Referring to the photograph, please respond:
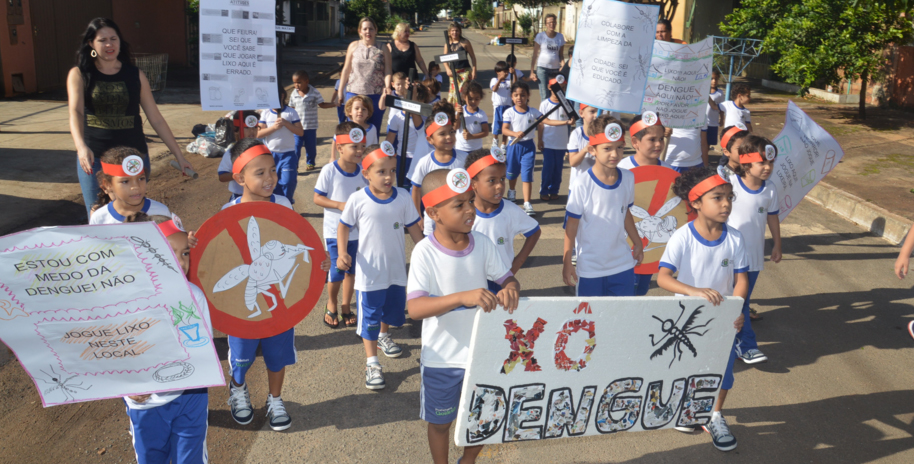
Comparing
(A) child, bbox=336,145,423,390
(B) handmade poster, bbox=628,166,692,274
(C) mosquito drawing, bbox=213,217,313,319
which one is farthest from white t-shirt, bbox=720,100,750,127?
(C) mosquito drawing, bbox=213,217,313,319

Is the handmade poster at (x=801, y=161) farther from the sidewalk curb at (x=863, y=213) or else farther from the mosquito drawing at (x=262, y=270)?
the mosquito drawing at (x=262, y=270)

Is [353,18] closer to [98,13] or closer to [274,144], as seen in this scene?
[98,13]

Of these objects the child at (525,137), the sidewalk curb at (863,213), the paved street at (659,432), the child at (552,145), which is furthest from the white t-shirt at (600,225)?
the sidewalk curb at (863,213)

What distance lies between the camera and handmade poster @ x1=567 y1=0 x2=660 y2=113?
6348 millimetres

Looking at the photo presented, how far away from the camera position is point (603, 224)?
4535 millimetres

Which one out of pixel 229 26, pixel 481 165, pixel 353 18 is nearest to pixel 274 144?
pixel 229 26

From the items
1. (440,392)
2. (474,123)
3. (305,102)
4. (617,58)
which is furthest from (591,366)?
(305,102)

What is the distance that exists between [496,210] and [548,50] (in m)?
10.7

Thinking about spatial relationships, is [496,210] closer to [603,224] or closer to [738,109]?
[603,224]

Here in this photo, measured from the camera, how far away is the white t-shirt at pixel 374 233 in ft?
14.7

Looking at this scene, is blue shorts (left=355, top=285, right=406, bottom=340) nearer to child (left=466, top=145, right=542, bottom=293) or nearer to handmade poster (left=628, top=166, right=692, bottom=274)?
child (left=466, top=145, right=542, bottom=293)

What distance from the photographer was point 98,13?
65.4 ft

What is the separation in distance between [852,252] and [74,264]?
7789mm

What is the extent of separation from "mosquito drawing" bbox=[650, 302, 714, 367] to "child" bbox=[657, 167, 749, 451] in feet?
1.78
